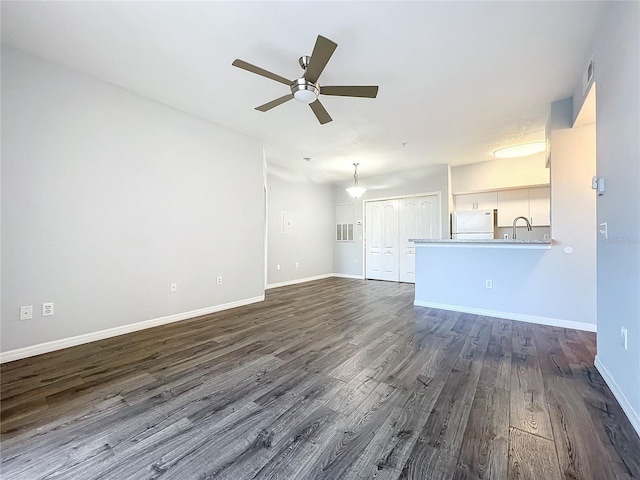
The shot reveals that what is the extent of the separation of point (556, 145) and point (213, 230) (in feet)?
15.2

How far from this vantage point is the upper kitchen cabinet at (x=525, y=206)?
5203mm

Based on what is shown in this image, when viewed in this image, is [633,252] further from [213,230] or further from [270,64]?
[213,230]

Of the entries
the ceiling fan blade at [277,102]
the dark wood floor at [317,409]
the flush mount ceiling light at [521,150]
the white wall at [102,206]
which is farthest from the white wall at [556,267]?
the white wall at [102,206]

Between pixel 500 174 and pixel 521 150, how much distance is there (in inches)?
24.2

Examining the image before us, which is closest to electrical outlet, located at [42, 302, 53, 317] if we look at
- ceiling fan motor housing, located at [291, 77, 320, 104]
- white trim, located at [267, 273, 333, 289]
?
ceiling fan motor housing, located at [291, 77, 320, 104]

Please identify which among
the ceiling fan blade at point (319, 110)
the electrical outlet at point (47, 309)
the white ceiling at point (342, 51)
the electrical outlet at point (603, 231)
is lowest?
the electrical outlet at point (47, 309)

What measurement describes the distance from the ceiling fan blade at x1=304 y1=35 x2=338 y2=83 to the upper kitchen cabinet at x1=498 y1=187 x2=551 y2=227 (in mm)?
5211

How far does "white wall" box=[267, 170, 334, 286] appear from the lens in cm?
615

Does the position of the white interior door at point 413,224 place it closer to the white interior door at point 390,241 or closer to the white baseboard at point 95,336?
the white interior door at point 390,241

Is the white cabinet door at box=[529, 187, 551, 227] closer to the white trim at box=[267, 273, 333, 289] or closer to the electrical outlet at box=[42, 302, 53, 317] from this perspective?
the white trim at box=[267, 273, 333, 289]

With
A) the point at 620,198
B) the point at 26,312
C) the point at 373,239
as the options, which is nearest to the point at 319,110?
the point at 620,198

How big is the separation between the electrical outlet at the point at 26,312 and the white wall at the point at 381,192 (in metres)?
5.74

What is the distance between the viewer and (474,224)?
5.58 meters

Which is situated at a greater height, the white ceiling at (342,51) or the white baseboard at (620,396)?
the white ceiling at (342,51)
